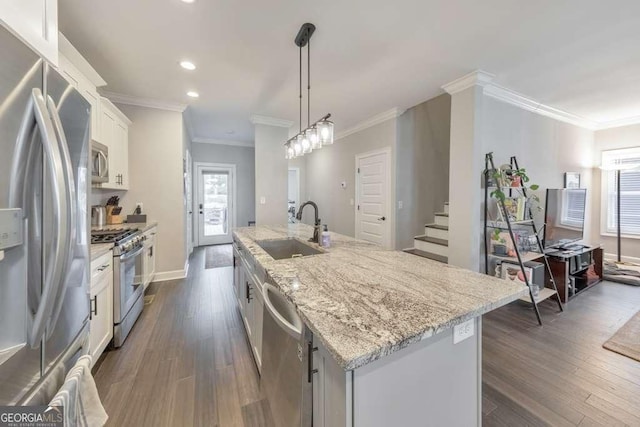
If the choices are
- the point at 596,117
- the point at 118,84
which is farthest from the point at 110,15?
the point at 596,117

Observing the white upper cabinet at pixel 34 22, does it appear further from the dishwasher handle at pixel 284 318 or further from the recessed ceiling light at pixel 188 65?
the recessed ceiling light at pixel 188 65

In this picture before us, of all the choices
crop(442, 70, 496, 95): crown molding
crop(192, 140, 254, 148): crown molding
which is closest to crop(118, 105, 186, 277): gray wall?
crop(192, 140, 254, 148): crown molding

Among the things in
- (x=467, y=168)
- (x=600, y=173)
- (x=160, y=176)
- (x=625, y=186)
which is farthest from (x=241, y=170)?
(x=625, y=186)

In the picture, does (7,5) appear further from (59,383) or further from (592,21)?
(592,21)

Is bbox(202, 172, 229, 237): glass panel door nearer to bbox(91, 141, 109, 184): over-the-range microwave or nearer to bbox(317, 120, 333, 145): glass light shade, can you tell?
bbox(91, 141, 109, 184): over-the-range microwave

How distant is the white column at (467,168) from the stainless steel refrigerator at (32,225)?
3.25 m

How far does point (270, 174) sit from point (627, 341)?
15.2 ft

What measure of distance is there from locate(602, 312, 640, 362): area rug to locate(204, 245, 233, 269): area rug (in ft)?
16.3

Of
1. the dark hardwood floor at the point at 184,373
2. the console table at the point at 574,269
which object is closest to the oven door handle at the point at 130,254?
the dark hardwood floor at the point at 184,373

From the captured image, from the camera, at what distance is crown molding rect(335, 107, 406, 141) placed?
396 cm

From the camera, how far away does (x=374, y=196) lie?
4.48 meters

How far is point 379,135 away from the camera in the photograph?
437 cm

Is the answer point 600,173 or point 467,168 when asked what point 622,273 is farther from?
point 467,168

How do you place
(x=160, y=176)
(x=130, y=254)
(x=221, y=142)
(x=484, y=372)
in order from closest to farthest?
(x=484, y=372)
(x=130, y=254)
(x=160, y=176)
(x=221, y=142)
